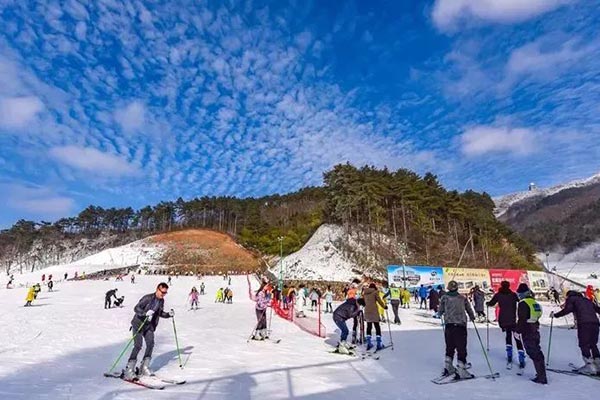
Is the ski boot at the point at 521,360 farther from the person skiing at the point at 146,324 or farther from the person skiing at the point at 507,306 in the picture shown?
the person skiing at the point at 146,324

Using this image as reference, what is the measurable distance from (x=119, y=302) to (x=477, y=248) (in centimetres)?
5553

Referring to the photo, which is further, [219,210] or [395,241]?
[219,210]

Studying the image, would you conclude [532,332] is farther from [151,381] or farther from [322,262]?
[322,262]

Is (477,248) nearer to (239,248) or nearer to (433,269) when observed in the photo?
(433,269)

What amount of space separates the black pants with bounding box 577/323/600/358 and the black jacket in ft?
4.01

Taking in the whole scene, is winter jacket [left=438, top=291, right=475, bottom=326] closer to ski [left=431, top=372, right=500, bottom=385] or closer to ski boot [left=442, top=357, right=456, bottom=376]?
ski boot [left=442, top=357, right=456, bottom=376]

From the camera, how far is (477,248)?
2505 inches

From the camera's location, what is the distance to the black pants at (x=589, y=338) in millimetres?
8148

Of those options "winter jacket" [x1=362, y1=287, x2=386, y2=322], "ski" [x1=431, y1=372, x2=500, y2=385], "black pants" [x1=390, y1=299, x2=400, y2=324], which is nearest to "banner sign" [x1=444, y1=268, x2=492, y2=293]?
"black pants" [x1=390, y1=299, x2=400, y2=324]

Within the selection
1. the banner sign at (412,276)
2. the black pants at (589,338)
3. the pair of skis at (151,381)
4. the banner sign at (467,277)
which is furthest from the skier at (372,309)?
the banner sign at (467,277)

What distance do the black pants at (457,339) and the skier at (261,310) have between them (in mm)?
6235

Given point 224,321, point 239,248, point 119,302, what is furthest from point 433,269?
point 239,248

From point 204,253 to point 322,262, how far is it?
49.7 meters

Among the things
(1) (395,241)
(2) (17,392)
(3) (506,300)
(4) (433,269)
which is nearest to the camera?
(2) (17,392)
